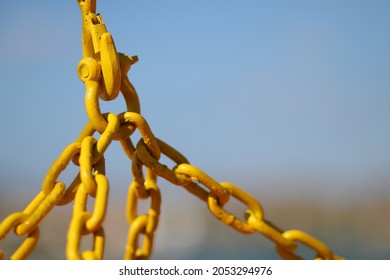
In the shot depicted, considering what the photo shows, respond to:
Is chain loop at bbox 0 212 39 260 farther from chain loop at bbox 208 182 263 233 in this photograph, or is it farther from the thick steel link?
chain loop at bbox 208 182 263 233

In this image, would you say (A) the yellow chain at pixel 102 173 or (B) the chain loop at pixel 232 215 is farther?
(B) the chain loop at pixel 232 215

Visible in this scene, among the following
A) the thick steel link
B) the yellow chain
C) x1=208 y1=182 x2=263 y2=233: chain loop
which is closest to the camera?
the yellow chain

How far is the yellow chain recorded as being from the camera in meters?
1.26

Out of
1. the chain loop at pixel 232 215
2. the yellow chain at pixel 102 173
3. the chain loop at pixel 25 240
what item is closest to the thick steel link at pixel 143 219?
the yellow chain at pixel 102 173

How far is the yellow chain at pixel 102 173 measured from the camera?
1258 millimetres

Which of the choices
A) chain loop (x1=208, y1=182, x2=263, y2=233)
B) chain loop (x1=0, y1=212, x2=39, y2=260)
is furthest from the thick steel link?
chain loop (x1=0, y1=212, x2=39, y2=260)

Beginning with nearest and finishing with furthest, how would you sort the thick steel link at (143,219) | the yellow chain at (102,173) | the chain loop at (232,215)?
the yellow chain at (102,173) < the chain loop at (232,215) < the thick steel link at (143,219)

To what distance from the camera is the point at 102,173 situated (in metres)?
1.33

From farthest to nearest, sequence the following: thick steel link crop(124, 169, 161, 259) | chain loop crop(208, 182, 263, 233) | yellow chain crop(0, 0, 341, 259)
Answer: thick steel link crop(124, 169, 161, 259) < chain loop crop(208, 182, 263, 233) < yellow chain crop(0, 0, 341, 259)

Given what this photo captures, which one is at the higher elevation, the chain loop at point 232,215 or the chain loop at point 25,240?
the chain loop at point 232,215

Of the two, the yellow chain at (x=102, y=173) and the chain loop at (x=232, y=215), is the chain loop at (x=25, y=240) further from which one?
the chain loop at (x=232, y=215)

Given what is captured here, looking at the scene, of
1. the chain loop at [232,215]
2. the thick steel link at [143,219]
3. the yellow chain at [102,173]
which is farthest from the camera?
the thick steel link at [143,219]

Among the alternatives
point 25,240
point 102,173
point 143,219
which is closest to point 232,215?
point 143,219

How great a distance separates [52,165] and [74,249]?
0.24 m
